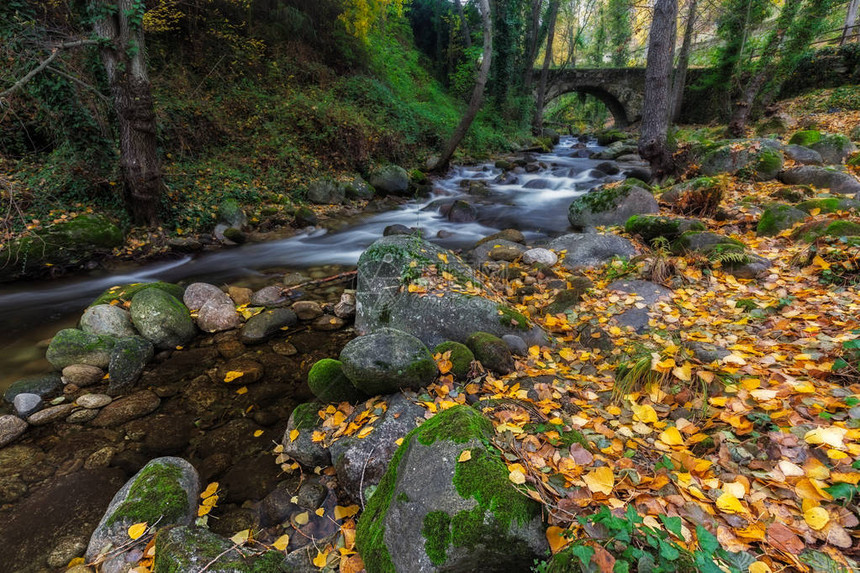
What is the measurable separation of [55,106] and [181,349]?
634 cm

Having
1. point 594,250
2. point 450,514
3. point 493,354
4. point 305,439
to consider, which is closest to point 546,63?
point 594,250

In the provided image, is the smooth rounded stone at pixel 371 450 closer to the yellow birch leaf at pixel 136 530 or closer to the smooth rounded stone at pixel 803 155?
the yellow birch leaf at pixel 136 530

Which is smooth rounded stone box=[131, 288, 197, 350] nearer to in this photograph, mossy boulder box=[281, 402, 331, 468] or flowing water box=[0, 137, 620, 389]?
flowing water box=[0, 137, 620, 389]

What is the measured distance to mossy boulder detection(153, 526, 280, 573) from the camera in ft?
6.98

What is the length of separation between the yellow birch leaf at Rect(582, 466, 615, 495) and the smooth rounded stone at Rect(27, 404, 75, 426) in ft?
15.9

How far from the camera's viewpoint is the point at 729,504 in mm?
1780

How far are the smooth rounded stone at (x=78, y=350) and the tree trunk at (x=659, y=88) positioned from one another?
11039 millimetres

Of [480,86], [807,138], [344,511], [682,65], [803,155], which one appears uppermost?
[682,65]

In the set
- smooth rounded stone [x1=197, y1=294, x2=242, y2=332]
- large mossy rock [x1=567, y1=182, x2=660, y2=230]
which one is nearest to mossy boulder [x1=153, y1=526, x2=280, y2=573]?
smooth rounded stone [x1=197, y1=294, x2=242, y2=332]

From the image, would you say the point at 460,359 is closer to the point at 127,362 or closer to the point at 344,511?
the point at 344,511

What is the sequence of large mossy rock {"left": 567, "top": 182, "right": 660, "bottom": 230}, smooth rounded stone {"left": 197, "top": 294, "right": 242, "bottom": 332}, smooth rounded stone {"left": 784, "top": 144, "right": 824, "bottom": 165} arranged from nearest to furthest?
smooth rounded stone {"left": 197, "top": 294, "right": 242, "bottom": 332} → large mossy rock {"left": 567, "top": 182, "right": 660, "bottom": 230} → smooth rounded stone {"left": 784, "top": 144, "right": 824, "bottom": 165}

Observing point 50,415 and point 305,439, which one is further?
point 50,415

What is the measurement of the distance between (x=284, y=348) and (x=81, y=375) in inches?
83.1

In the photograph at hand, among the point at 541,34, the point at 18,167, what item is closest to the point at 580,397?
the point at 18,167
